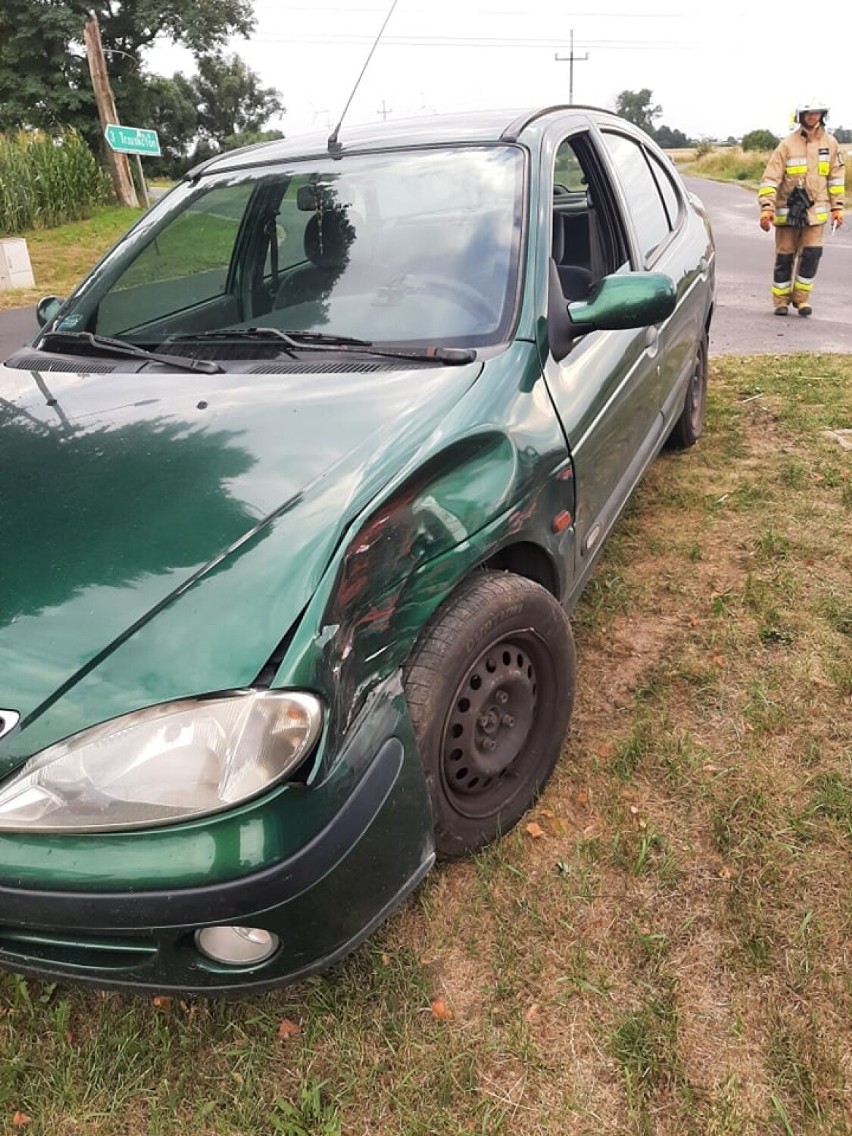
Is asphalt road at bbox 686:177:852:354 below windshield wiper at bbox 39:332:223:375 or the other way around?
below

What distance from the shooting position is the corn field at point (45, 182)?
14586 mm

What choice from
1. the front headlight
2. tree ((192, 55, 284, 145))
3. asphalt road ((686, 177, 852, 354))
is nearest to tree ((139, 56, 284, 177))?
tree ((192, 55, 284, 145))

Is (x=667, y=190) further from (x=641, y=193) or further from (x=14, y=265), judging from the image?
(x=14, y=265)

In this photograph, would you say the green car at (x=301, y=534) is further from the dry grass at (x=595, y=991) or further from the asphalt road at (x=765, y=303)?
the asphalt road at (x=765, y=303)

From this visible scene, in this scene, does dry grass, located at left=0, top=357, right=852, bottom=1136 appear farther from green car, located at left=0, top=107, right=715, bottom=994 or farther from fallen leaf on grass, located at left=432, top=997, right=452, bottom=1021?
green car, located at left=0, top=107, right=715, bottom=994

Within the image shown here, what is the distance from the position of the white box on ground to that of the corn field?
154 inches

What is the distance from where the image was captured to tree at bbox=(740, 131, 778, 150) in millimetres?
41053

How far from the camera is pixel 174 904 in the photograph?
133 centimetres

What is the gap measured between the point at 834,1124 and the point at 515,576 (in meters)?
1.21

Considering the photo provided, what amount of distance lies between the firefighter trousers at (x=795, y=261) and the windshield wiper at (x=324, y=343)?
21.9 ft

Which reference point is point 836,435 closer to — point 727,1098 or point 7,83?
point 727,1098

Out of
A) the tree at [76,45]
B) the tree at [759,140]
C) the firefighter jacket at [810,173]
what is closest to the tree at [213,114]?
the tree at [76,45]

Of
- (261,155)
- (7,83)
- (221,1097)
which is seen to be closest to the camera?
(221,1097)

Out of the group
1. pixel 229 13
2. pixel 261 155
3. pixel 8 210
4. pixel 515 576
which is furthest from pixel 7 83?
pixel 515 576
